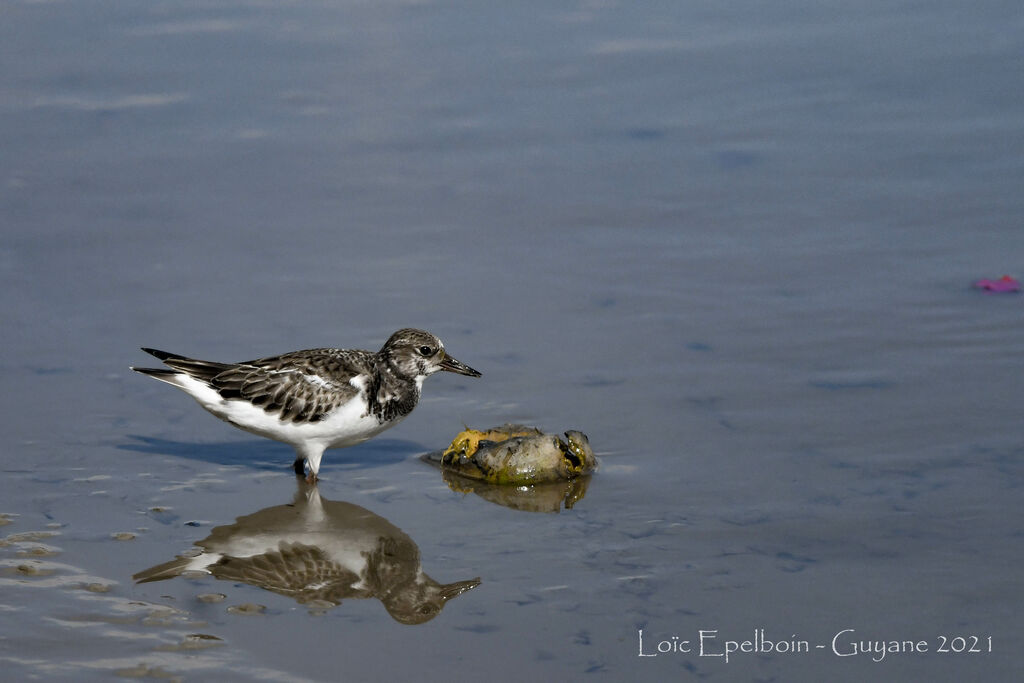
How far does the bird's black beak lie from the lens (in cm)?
1066

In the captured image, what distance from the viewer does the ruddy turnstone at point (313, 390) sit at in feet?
33.0

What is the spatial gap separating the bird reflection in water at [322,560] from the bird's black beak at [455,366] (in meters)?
1.49

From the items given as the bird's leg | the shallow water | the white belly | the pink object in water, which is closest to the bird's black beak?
the shallow water

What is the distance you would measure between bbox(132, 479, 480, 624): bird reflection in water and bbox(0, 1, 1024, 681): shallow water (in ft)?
0.36

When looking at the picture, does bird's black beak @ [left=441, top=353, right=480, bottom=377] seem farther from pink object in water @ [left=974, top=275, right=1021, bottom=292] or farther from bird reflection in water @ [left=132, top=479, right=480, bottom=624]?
pink object in water @ [left=974, top=275, right=1021, bottom=292]

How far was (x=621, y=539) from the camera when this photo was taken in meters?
8.92

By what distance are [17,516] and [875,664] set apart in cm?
548

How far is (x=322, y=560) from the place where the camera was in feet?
29.2

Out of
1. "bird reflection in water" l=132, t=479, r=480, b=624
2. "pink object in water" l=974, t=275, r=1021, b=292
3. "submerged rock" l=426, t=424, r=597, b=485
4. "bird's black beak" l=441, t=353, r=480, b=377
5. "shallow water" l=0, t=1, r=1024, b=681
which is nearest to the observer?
"shallow water" l=0, t=1, r=1024, b=681

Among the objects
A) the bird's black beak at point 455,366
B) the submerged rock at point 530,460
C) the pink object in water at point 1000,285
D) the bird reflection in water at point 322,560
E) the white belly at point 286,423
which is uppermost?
the pink object in water at point 1000,285

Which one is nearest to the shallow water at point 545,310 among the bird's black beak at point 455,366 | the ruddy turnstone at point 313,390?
the ruddy turnstone at point 313,390

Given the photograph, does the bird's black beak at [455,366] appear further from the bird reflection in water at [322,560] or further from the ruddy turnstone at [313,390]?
the bird reflection in water at [322,560]

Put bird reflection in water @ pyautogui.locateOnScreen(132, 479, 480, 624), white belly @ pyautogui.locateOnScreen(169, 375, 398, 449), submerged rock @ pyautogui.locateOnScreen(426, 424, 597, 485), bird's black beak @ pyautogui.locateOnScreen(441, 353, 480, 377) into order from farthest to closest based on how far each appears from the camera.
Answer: bird's black beak @ pyautogui.locateOnScreen(441, 353, 480, 377) → white belly @ pyautogui.locateOnScreen(169, 375, 398, 449) → submerged rock @ pyautogui.locateOnScreen(426, 424, 597, 485) → bird reflection in water @ pyautogui.locateOnScreen(132, 479, 480, 624)

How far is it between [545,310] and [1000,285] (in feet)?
13.1
